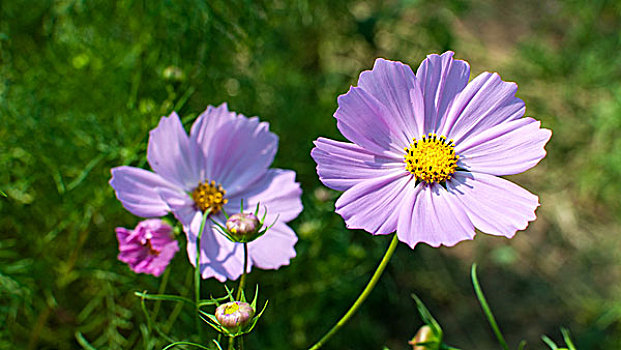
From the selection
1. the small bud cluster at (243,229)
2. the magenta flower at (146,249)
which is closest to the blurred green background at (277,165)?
the magenta flower at (146,249)

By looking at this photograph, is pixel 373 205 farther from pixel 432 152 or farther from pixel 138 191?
pixel 138 191

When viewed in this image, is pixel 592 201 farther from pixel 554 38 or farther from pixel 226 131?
pixel 226 131

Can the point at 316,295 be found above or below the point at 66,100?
below

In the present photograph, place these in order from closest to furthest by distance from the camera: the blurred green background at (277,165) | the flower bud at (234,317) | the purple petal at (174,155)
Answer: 1. the flower bud at (234,317)
2. the purple petal at (174,155)
3. the blurred green background at (277,165)

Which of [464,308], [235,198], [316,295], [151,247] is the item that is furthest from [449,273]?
[151,247]

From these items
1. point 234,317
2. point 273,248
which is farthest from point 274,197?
point 234,317

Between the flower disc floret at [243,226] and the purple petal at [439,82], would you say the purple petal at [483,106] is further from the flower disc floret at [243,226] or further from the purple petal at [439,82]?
the flower disc floret at [243,226]
